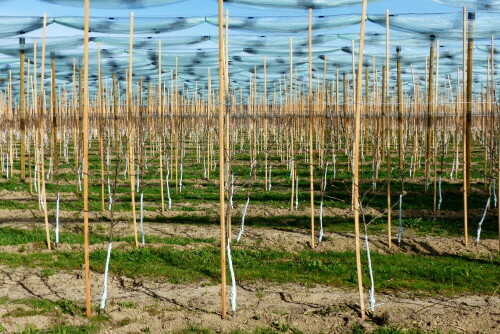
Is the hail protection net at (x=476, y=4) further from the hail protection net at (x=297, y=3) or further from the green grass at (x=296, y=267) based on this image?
the green grass at (x=296, y=267)

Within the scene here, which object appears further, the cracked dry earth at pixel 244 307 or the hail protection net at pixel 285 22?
the hail protection net at pixel 285 22

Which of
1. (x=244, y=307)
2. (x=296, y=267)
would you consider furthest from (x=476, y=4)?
(x=244, y=307)

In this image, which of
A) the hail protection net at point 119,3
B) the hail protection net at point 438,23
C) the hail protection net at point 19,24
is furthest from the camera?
the hail protection net at point 19,24

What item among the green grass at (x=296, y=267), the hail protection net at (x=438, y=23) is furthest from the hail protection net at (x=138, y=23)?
the green grass at (x=296, y=267)

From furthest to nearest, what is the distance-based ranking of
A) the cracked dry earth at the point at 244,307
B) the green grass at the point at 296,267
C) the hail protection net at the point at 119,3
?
1. the hail protection net at the point at 119,3
2. the green grass at the point at 296,267
3. the cracked dry earth at the point at 244,307

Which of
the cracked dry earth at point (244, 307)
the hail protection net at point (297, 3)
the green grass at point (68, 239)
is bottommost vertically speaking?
the cracked dry earth at point (244, 307)

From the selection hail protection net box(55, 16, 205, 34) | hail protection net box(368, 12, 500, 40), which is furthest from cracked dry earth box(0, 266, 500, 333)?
hail protection net box(368, 12, 500, 40)

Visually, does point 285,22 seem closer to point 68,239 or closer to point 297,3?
point 297,3

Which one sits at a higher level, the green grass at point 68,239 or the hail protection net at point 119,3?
the hail protection net at point 119,3

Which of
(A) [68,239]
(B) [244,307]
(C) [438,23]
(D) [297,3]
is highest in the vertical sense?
(D) [297,3]

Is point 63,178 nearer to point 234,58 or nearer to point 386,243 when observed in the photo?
point 234,58

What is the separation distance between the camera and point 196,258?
784 centimetres

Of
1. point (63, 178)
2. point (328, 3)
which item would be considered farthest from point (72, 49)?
point (328, 3)

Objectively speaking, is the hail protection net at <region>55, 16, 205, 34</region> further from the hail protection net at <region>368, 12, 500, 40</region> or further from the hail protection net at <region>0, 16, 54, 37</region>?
the hail protection net at <region>368, 12, 500, 40</region>
